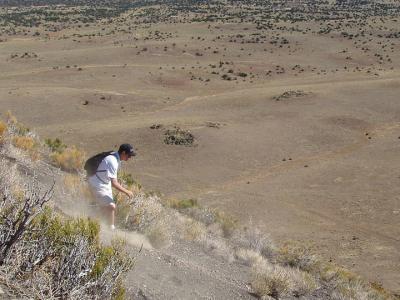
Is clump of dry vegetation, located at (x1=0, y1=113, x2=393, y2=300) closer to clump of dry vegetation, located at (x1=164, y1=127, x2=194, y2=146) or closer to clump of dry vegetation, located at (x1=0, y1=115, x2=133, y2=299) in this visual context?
clump of dry vegetation, located at (x1=0, y1=115, x2=133, y2=299)

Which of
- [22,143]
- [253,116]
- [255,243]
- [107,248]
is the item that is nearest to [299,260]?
[255,243]

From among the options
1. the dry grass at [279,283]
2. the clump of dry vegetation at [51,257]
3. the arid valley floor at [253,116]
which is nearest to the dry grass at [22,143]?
the dry grass at [279,283]

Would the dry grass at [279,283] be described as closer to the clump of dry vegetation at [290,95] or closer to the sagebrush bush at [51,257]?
the sagebrush bush at [51,257]

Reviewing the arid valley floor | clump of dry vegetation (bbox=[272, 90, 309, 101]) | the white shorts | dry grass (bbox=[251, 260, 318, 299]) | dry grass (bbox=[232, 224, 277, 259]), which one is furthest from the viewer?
clump of dry vegetation (bbox=[272, 90, 309, 101])

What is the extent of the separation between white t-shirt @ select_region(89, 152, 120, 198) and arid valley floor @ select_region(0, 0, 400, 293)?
8.22 m

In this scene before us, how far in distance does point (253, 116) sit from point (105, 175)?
81.8ft

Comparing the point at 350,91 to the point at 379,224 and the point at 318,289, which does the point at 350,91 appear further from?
the point at 318,289

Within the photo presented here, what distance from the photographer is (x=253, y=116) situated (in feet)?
110

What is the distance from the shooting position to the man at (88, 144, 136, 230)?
895 centimetres

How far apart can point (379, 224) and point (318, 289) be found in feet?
26.2

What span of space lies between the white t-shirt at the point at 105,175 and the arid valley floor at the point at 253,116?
324 inches

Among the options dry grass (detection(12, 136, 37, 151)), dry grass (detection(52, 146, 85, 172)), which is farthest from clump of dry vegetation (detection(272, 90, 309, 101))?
dry grass (detection(12, 136, 37, 151))

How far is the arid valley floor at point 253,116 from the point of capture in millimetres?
19297

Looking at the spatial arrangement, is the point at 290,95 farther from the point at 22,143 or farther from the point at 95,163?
the point at 95,163
